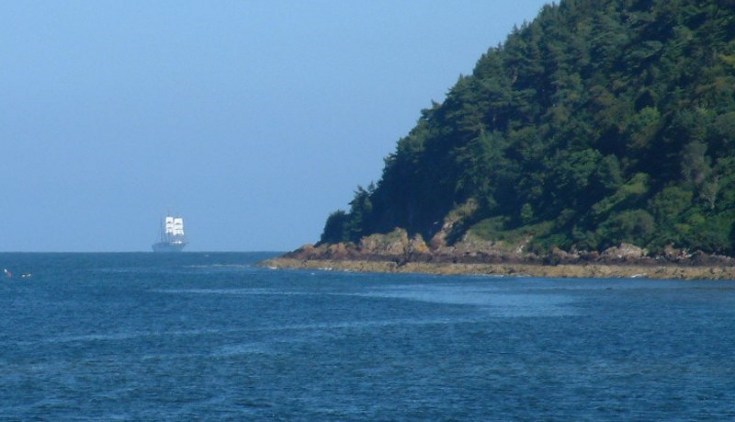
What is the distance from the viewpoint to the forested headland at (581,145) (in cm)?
9612

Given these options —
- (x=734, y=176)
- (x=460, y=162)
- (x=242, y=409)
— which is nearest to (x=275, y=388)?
(x=242, y=409)

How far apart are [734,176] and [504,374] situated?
59.1 meters

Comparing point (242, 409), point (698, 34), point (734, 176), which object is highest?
point (698, 34)

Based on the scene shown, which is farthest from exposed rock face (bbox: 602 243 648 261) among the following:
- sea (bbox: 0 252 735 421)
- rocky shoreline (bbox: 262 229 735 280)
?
sea (bbox: 0 252 735 421)

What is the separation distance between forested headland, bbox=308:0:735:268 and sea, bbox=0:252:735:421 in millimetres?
17517

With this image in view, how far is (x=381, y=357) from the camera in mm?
43812

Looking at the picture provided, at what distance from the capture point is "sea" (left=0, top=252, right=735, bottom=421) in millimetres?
33031

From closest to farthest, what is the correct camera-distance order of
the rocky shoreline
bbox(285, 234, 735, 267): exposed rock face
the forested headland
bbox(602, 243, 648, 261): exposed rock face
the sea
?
the sea < the rocky shoreline < bbox(285, 234, 735, 267): exposed rock face < bbox(602, 243, 648, 261): exposed rock face < the forested headland

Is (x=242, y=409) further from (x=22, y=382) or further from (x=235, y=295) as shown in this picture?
(x=235, y=295)

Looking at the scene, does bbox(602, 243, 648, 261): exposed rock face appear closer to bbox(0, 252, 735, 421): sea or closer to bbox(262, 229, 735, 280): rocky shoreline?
bbox(262, 229, 735, 280): rocky shoreline

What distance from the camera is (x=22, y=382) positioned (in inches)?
1486

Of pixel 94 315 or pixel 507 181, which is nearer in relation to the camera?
pixel 94 315

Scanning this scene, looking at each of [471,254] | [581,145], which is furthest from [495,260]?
[581,145]

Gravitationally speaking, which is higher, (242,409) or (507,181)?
(507,181)
